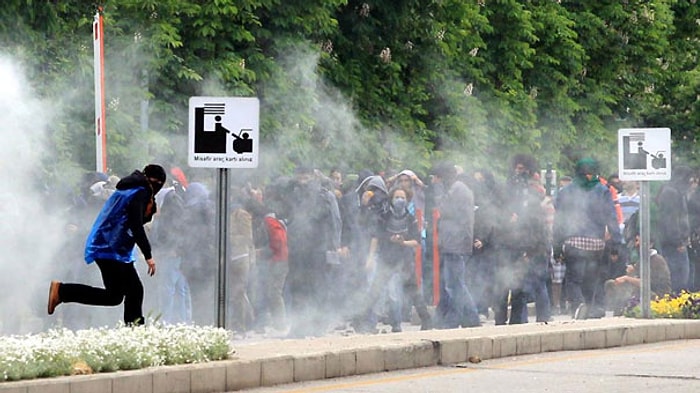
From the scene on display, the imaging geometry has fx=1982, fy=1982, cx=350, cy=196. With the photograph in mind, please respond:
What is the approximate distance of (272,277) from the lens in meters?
19.6

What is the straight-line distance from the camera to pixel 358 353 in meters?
14.1

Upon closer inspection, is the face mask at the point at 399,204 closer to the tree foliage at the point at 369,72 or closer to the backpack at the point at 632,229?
the tree foliage at the point at 369,72

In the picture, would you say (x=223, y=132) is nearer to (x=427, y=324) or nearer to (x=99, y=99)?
(x=99, y=99)

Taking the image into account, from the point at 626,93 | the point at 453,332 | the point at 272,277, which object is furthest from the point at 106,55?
the point at 626,93

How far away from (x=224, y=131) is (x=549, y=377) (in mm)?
2874

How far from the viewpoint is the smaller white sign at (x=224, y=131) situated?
14.0 metres

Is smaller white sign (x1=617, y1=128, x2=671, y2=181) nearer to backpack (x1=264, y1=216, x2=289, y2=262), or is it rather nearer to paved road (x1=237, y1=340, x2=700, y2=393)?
paved road (x1=237, y1=340, x2=700, y2=393)

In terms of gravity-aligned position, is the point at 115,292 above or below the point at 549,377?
above

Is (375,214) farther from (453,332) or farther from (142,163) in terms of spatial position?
(453,332)

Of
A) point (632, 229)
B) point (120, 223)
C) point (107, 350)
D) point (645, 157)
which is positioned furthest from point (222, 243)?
point (632, 229)

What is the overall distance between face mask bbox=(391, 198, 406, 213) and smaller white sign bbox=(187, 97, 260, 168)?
6165mm

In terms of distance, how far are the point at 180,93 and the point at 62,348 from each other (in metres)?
10.5

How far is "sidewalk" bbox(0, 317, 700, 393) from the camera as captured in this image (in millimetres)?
12016

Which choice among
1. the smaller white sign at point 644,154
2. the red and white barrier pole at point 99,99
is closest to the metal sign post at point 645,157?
the smaller white sign at point 644,154
